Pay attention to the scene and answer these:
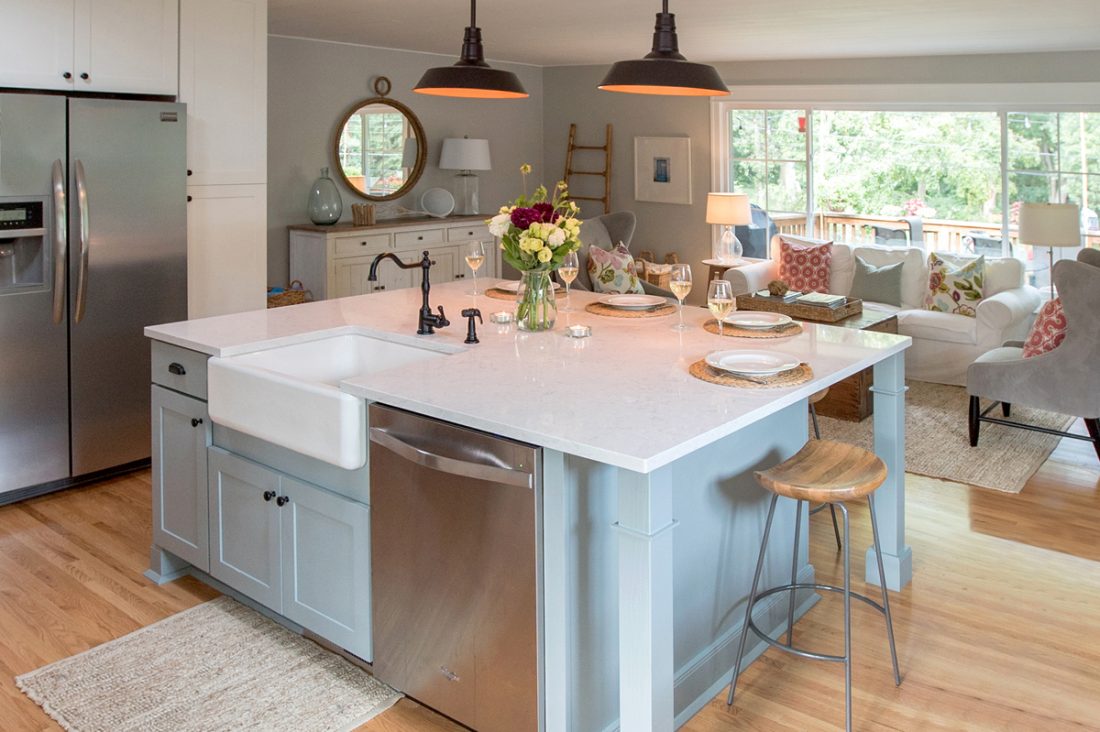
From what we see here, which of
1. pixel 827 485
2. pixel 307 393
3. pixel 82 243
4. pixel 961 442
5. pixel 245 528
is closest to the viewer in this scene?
pixel 827 485

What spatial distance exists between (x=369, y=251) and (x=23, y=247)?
3042 millimetres

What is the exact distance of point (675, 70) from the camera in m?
2.98

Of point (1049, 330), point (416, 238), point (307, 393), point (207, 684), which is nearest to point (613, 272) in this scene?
point (416, 238)

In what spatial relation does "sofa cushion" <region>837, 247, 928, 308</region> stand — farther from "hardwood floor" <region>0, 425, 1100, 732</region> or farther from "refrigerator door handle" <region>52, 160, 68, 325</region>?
"refrigerator door handle" <region>52, 160, 68, 325</region>

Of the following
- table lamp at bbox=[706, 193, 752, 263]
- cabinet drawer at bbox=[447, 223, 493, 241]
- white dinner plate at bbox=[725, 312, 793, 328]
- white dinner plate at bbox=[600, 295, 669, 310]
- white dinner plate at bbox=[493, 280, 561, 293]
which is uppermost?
table lamp at bbox=[706, 193, 752, 263]

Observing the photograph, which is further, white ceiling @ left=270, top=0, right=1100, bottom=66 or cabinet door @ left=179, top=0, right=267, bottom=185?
white ceiling @ left=270, top=0, right=1100, bottom=66

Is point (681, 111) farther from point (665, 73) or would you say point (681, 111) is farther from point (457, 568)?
point (457, 568)

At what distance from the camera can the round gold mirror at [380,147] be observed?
7418 mm

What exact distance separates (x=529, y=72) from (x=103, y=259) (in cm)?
529

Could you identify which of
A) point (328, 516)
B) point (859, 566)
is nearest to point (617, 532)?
point (328, 516)

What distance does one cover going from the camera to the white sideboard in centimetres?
686

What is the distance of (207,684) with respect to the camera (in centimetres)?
293

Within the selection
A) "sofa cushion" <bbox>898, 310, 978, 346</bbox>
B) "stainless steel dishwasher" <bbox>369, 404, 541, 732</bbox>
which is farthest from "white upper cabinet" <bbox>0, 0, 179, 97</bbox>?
"sofa cushion" <bbox>898, 310, 978, 346</bbox>

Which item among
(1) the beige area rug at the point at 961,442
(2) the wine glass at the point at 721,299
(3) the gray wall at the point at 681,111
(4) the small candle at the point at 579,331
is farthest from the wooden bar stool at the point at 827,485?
(3) the gray wall at the point at 681,111
